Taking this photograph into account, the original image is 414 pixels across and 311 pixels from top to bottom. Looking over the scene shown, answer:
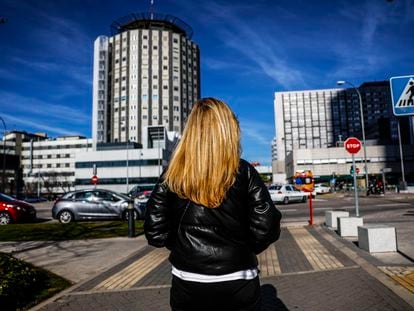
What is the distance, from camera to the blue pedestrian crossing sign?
4.95 metres

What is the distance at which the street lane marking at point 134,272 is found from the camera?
5.35 metres

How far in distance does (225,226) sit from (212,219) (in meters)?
0.08

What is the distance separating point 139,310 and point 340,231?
7085 mm

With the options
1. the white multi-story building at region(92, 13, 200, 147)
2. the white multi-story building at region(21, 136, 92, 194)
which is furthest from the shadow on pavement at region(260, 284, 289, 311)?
the white multi-story building at region(21, 136, 92, 194)

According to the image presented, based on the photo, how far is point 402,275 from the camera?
512 cm

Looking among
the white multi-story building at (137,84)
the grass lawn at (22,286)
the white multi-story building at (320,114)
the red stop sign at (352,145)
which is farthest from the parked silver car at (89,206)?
the white multi-story building at (320,114)

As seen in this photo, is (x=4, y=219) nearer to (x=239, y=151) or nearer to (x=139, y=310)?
(x=139, y=310)

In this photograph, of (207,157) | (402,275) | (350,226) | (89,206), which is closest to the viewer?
(207,157)

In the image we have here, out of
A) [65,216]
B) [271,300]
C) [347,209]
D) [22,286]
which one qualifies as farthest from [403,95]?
[347,209]

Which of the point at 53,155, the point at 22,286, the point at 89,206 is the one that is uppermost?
the point at 53,155

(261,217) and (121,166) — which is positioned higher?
(121,166)

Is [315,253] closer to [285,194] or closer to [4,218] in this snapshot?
[4,218]

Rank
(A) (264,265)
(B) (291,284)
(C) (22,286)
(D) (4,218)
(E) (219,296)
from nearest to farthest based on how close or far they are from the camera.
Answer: (E) (219,296) < (C) (22,286) < (B) (291,284) < (A) (264,265) < (D) (4,218)

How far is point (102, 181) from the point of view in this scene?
3059 inches
